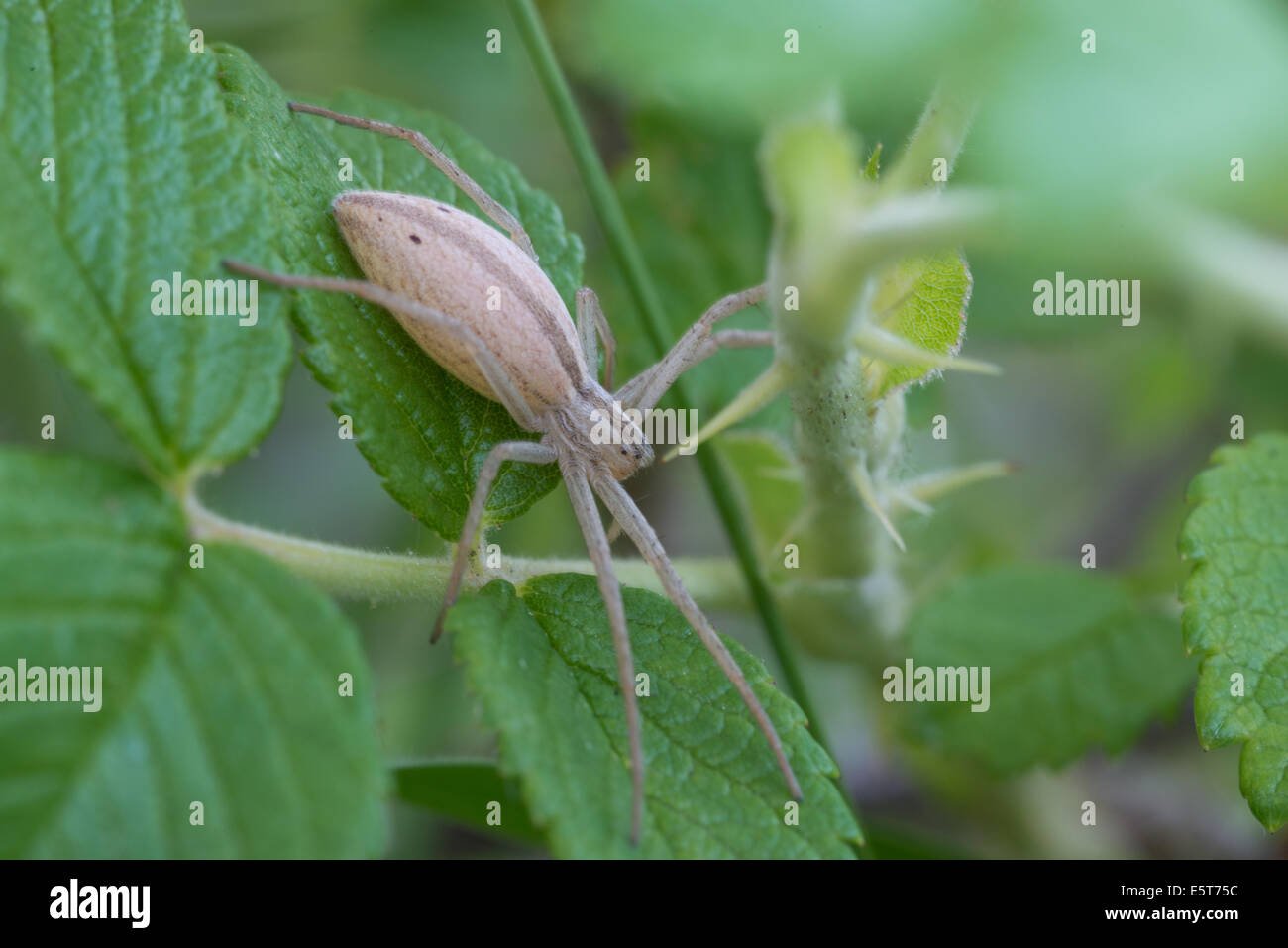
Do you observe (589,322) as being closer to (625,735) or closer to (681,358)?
(681,358)

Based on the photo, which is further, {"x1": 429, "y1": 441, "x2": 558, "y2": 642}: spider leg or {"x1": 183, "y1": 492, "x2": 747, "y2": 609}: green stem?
{"x1": 429, "y1": 441, "x2": 558, "y2": 642}: spider leg

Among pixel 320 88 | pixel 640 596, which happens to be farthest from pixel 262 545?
pixel 320 88

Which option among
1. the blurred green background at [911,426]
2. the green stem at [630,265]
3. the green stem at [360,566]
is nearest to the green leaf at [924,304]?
the blurred green background at [911,426]

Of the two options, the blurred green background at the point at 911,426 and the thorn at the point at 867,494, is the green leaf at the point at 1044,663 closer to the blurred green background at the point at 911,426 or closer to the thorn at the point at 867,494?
the blurred green background at the point at 911,426

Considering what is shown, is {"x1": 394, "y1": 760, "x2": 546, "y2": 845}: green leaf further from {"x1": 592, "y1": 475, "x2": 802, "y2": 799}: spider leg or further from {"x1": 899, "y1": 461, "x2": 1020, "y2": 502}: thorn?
{"x1": 899, "y1": 461, "x2": 1020, "y2": 502}: thorn

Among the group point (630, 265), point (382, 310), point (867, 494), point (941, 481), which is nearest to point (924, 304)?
point (867, 494)

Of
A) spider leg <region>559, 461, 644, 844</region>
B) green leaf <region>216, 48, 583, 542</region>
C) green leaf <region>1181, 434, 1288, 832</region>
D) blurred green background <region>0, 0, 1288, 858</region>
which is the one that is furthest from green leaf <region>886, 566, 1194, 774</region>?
green leaf <region>216, 48, 583, 542</region>
